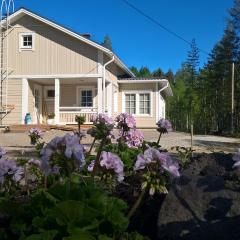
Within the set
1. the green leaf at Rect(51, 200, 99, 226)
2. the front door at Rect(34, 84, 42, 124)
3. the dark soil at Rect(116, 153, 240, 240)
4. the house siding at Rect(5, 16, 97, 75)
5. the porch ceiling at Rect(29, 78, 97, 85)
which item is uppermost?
the house siding at Rect(5, 16, 97, 75)

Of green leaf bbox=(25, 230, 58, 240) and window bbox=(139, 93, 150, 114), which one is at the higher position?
window bbox=(139, 93, 150, 114)

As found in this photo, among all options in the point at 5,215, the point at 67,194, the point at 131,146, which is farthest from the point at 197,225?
the point at 131,146

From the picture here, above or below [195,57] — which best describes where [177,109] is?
below

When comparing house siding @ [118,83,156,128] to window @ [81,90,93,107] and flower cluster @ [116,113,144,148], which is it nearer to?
window @ [81,90,93,107]

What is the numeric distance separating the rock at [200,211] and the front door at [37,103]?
22.1 m

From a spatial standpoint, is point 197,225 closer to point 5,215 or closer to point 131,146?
point 5,215

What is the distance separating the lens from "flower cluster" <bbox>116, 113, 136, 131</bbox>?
190 inches

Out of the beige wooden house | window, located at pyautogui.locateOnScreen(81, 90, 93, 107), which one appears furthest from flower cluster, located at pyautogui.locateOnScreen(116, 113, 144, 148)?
window, located at pyautogui.locateOnScreen(81, 90, 93, 107)

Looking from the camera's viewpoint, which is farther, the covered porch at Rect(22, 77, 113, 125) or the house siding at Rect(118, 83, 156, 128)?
the house siding at Rect(118, 83, 156, 128)

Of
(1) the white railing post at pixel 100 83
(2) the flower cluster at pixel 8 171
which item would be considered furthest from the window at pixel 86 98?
(2) the flower cluster at pixel 8 171

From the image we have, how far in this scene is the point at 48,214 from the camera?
7.07ft

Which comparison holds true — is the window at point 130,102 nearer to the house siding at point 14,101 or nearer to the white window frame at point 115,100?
the white window frame at point 115,100

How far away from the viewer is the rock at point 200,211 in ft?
9.36

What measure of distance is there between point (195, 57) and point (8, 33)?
49.3m
